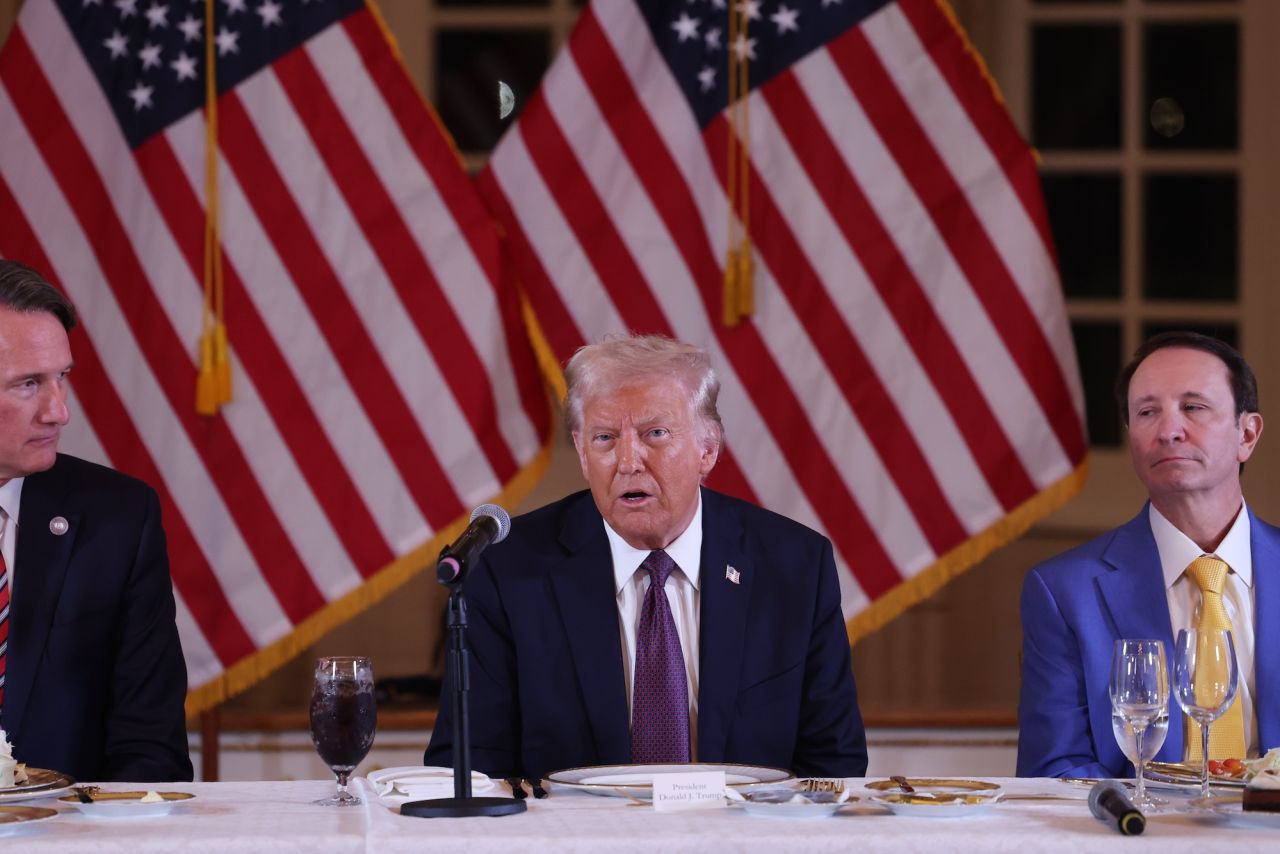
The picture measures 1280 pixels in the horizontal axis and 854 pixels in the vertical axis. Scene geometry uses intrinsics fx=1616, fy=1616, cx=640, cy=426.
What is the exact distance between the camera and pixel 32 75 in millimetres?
3945

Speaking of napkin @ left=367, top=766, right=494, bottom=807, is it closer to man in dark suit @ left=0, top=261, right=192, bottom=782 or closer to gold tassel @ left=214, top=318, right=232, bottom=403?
man in dark suit @ left=0, top=261, right=192, bottom=782

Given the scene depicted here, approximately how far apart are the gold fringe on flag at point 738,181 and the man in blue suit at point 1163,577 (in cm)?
127

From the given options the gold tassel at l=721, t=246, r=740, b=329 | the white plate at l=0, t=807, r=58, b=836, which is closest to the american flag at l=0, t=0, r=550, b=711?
the gold tassel at l=721, t=246, r=740, b=329

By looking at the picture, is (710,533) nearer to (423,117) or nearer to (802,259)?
(802,259)

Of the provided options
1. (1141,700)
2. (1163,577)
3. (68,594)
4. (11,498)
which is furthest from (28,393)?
(1163,577)

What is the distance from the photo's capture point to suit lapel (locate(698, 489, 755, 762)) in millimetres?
2467

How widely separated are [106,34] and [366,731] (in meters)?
2.63

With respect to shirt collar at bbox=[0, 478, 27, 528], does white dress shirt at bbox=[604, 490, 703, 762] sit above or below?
below

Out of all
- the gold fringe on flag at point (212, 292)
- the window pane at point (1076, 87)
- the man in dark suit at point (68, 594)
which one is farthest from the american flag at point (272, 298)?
the window pane at point (1076, 87)

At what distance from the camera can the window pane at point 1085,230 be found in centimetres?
455

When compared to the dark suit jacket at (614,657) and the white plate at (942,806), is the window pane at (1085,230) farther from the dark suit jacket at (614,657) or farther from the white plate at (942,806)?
the white plate at (942,806)

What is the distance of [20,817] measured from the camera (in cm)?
174

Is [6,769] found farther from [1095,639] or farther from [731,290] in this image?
[731,290]

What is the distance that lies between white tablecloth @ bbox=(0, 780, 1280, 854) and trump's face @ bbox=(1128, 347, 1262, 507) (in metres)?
0.92
